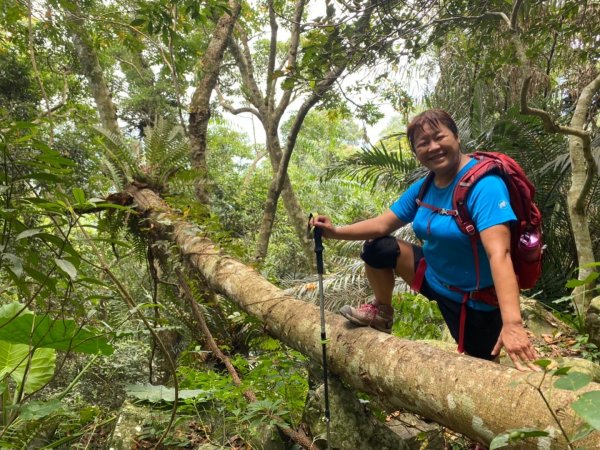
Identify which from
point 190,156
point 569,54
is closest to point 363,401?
point 190,156

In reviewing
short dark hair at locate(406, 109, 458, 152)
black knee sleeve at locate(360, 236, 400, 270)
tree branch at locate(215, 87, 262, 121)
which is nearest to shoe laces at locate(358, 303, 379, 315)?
black knee sleeve at locate(360, 236, 400, 270)

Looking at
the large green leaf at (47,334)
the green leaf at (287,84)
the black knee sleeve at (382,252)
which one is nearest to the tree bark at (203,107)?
the green leaf at (287,84)

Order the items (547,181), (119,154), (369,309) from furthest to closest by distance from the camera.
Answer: (547,181)
(119,154)
(369,309)

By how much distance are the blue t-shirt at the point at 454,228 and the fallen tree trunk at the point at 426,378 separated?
49 cm

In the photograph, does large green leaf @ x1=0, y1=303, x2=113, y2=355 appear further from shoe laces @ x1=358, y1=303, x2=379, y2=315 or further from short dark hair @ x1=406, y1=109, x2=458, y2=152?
short dark hair @ x1=406, y1=109, x2=458, y2=152

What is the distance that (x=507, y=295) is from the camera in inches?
63.9

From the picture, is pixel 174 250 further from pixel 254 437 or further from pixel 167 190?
pixel 254 437

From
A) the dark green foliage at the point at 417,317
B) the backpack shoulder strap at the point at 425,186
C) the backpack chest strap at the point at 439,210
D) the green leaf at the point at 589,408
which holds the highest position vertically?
the backpack shoulder strap at the point at 425,186

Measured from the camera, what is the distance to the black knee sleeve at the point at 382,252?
→ 2340 mm

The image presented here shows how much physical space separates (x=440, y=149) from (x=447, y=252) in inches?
19.2

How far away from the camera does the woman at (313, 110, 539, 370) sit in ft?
5.53

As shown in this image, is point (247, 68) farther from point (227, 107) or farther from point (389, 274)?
point (389, 274)

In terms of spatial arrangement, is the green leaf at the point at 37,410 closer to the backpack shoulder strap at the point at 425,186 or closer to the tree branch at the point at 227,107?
the backpack shoulder strap at the point at 425,186

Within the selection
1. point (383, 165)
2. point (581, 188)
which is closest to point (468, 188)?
point (581, 188)
